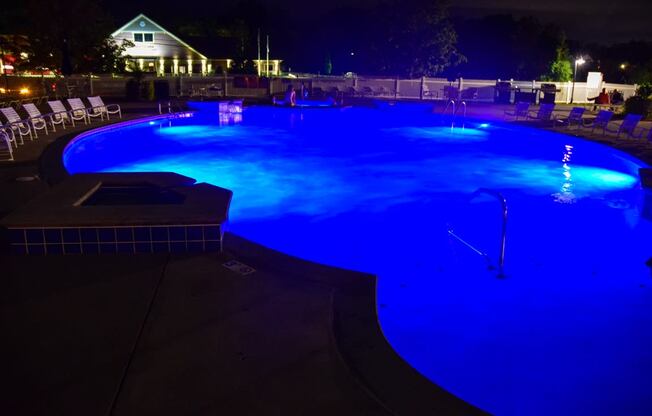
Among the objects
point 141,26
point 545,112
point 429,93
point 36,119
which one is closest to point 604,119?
point 545,112

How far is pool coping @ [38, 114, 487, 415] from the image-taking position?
259cm

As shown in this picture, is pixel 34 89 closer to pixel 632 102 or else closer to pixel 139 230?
pixel 139 230

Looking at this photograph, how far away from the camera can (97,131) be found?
1259 cm

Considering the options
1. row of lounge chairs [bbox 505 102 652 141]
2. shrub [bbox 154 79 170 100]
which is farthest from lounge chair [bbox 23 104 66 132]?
row of lounge chairs [bbox 505 102 652 141]

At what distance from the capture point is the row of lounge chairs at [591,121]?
41.2ft

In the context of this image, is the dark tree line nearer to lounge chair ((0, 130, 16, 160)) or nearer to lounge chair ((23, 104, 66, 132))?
lounge chair ((23, 104, 66, 132))

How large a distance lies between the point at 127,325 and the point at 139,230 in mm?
1235

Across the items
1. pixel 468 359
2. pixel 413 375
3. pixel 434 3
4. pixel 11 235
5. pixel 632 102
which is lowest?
pixel 468 359

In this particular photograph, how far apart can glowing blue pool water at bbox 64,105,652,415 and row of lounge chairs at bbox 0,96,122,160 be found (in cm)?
90

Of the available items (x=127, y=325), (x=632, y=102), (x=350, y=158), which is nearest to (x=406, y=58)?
(x=632, y=102)

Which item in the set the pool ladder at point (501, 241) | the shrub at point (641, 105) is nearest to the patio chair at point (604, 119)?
the shrub at point (641, 105)

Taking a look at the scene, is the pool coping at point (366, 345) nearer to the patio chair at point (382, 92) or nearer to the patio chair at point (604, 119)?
the patio chair at point (604, 119)

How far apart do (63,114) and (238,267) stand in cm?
1050

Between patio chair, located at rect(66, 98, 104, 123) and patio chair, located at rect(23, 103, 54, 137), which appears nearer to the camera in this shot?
patio chair, located at rect(23, 103, 54, 137)
